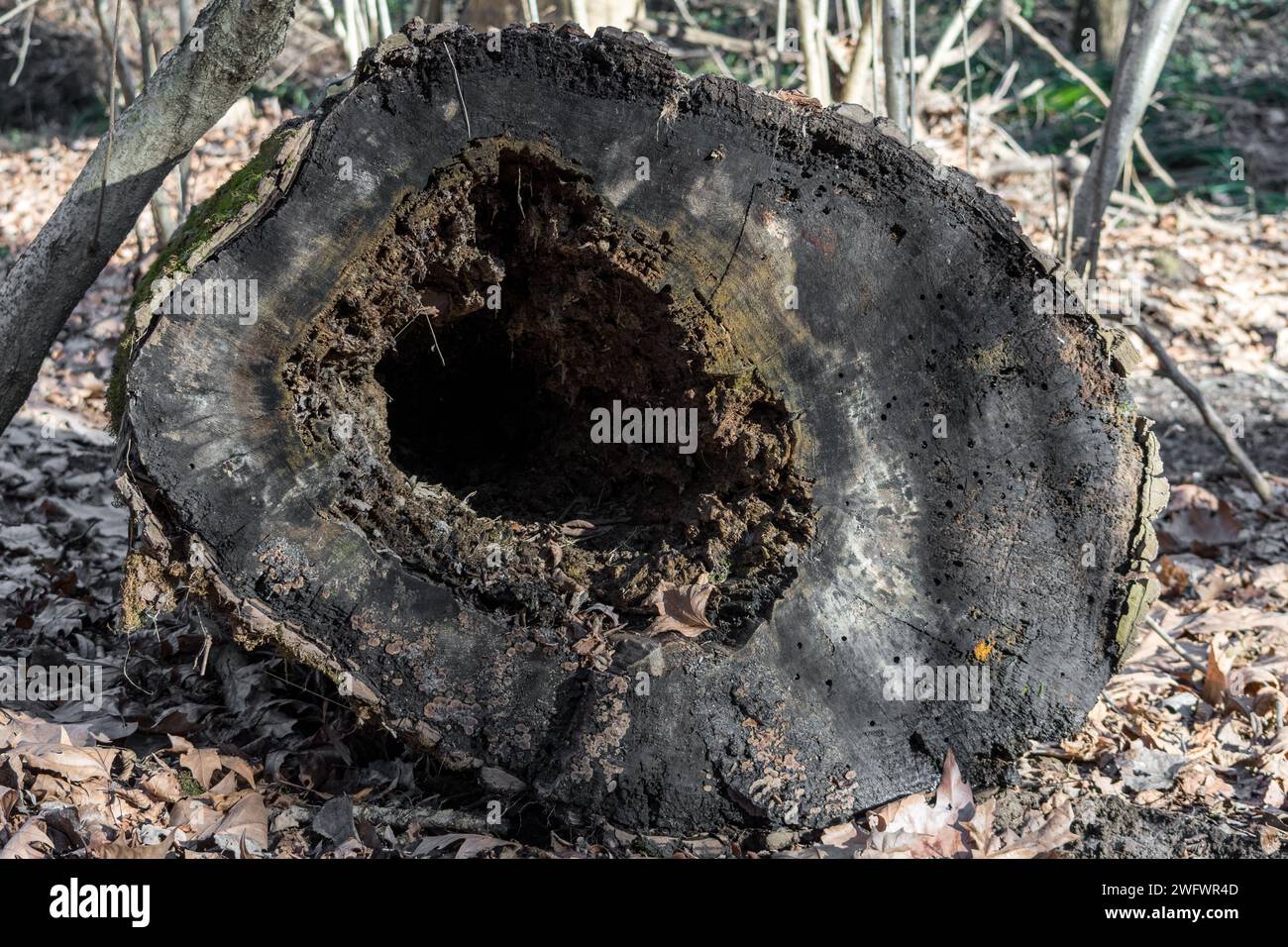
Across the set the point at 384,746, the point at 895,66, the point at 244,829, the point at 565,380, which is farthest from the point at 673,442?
the point at 895,66

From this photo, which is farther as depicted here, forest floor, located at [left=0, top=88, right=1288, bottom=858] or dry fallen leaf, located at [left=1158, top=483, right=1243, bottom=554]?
dry fallen leaf, located at [left=1158, top=483, right=1243, bottom=554]

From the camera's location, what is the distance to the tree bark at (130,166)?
2.54 m

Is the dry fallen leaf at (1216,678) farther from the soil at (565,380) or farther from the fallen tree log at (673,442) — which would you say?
the soil at (565,380)

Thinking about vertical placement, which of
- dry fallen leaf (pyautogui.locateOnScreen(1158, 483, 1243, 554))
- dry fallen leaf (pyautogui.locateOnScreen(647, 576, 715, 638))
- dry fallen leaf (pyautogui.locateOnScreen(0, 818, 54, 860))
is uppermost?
dry fallen leaf (pyautogui.locateOnScreen(647, 576, 715, 638))

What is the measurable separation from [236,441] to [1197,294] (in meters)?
5.22

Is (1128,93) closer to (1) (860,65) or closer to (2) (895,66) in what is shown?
(2) (895,66)

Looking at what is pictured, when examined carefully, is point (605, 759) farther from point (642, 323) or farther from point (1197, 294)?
point (1197, 294)

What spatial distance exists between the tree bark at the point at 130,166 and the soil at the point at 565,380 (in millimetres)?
759

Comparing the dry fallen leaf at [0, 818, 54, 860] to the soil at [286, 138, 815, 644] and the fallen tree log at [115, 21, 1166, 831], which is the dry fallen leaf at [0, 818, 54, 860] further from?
the soil at [286, 138, 815, 644]

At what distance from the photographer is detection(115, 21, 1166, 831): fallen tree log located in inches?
84.1

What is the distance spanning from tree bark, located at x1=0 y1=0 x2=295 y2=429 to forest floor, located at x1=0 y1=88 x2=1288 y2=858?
2.79 ft

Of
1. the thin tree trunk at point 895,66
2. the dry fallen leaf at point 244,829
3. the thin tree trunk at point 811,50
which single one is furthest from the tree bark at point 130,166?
the thin tree trunk at point 811,50

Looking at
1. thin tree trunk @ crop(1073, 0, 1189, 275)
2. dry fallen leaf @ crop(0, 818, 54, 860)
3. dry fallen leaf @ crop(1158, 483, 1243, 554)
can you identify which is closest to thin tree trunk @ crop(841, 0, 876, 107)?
thin tree trunk @ crop(1073, 0, 1189, 275)

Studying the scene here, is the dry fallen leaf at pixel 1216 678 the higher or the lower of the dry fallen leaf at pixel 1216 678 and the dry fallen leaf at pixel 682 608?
the lower
